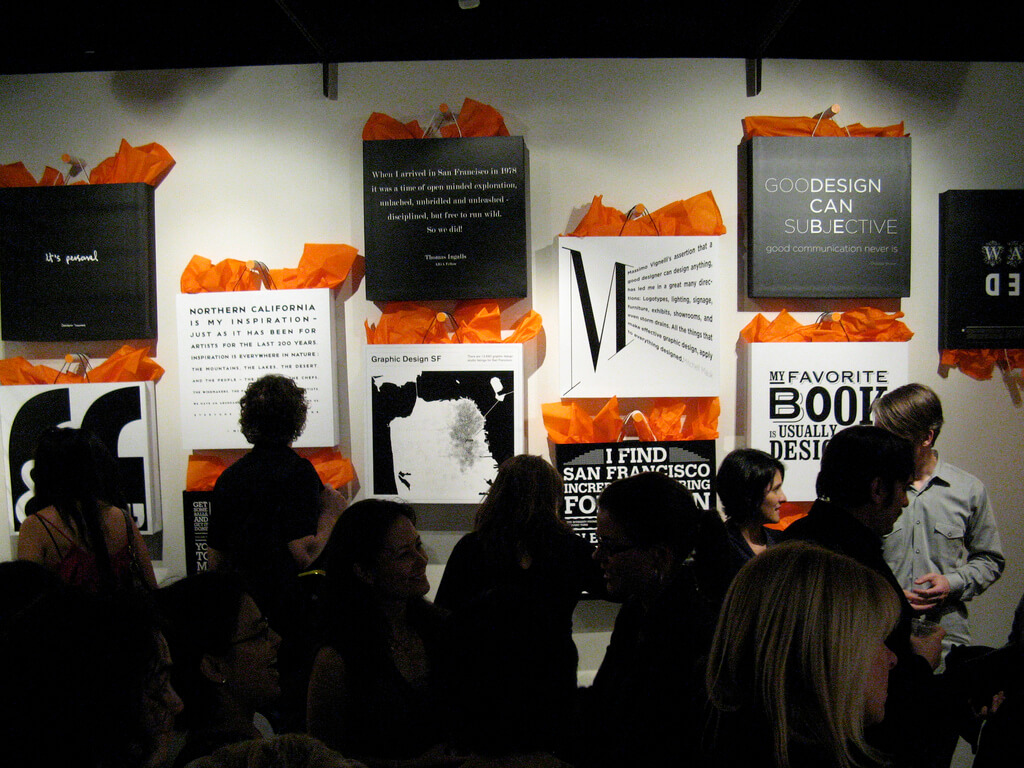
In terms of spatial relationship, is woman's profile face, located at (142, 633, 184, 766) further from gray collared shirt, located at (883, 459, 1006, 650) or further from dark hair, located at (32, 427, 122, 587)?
gray collared shirt, located at (883, 459, 1006, 650)

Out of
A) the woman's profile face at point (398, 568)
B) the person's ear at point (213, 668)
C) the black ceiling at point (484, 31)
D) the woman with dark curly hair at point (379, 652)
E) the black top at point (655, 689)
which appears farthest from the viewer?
the black ceiling at point (484, 31)

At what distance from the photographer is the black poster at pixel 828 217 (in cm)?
266

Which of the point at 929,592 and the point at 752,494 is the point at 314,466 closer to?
the point at 752,494

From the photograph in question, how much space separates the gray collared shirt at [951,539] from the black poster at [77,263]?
9.85 feet

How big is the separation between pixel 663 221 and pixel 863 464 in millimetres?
1405

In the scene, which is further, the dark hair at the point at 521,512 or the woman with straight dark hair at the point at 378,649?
the dark hair at the point at 521,512

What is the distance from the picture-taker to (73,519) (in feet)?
6.37

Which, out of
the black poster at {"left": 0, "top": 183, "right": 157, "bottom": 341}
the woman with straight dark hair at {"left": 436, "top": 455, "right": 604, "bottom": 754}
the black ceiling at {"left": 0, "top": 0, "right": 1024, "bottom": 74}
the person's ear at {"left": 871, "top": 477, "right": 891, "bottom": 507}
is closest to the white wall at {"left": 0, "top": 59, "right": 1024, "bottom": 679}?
the black ceiling at {"left": 0, "top": 0, "right": 1024, "bottom": 74}

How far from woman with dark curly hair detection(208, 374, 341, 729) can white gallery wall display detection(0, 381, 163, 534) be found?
777mm

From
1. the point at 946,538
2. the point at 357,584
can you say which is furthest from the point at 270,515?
the point at 946,538

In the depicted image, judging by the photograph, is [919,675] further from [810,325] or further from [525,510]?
[810,325]

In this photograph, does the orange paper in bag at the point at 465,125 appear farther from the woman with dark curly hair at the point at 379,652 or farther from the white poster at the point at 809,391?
the woman with dark curly hair at the point at 379,652

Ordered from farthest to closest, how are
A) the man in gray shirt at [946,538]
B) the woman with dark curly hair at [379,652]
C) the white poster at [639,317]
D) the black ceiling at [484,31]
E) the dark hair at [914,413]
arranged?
the white poster at [639,317], the black ceiling at [484,31], the man in gray shirt at [946,538], the dark hair at [914,413], the woman with dark curly hair at [379,652]

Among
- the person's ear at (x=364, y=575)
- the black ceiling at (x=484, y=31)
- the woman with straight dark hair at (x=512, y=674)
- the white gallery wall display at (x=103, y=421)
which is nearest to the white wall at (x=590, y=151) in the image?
the black ceiling at (x=484, y=31)
